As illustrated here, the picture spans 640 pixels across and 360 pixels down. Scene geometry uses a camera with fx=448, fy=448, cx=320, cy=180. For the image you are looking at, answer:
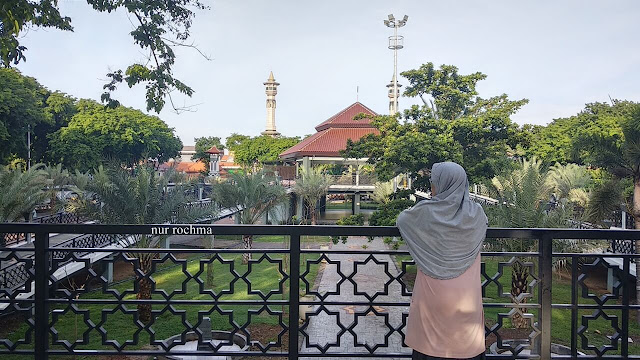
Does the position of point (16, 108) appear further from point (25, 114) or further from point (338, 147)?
point (338, 147)

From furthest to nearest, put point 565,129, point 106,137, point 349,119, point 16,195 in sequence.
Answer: point 106,137, point 565,129, point 349,119, point 16,195

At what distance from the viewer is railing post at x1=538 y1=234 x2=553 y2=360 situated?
244 centimetres

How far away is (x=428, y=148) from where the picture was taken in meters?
11.0

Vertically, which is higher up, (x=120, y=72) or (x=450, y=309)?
(x=120, y=72)

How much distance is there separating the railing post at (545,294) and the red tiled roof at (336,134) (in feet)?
76.4

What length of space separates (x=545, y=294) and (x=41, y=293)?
2793 millimetres

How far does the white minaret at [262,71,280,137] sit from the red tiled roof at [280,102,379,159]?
2262cm

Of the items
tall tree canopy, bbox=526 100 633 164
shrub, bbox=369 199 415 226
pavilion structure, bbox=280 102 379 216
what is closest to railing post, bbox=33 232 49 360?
shrub, bbox=369 199 415 226

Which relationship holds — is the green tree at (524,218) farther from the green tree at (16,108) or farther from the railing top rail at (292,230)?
the green tree at (16,108)

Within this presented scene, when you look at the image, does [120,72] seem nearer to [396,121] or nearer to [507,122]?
[396,121]

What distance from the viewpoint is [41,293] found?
98.2 inches

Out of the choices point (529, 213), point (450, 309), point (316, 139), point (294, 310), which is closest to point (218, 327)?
point (529, 213)

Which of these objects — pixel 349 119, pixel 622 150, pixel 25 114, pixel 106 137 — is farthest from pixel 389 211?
pixel 106 137

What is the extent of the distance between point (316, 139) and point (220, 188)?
12875 millimetres
